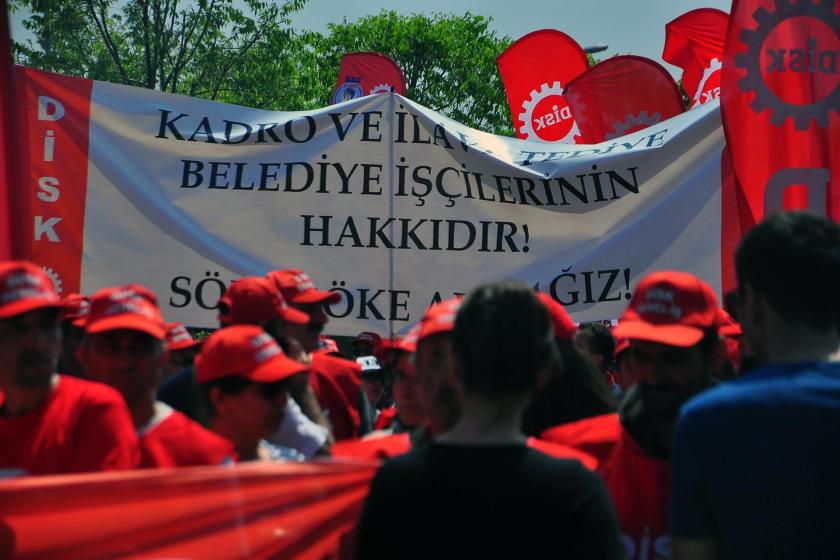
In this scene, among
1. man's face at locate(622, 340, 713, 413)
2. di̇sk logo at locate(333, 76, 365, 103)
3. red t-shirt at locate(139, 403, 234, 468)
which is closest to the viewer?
man's face at locate(622, 340, 713, 413)

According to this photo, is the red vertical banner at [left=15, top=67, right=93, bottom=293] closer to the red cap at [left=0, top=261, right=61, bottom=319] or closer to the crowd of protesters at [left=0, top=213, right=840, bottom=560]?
the crowd of protesters at [left=0, top=213, right=840, bottom=560]

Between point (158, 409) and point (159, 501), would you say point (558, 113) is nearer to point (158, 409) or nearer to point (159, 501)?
point (158, 409)

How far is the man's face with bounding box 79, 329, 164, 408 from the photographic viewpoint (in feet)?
12.0

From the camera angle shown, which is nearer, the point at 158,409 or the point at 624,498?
the point at 624,498

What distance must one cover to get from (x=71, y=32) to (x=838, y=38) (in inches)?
732

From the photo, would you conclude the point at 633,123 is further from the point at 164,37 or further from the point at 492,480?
the point at 164,37

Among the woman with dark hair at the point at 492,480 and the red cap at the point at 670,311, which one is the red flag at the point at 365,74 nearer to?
the red cap at the point at 670,311

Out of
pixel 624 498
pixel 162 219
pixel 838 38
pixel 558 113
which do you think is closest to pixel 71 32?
pixel 558 113

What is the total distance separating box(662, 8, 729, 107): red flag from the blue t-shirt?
9.11 meters

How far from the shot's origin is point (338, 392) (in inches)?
208

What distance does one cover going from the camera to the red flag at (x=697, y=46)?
11453 mm

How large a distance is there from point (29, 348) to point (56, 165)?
3.08 m


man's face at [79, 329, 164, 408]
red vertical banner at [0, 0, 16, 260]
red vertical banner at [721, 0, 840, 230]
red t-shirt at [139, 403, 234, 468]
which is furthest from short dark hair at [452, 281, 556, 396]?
red vertical banner at [721, 0, 840, 230]

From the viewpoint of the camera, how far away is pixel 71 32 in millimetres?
21938
